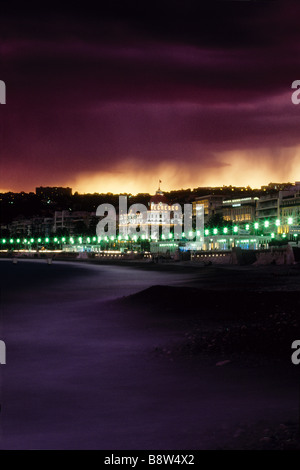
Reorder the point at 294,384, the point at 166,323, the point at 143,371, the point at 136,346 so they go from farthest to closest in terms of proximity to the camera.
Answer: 1. the point at 166,323
2. the point at 136,346
3. the point at 143,371
4. the point at 294,384

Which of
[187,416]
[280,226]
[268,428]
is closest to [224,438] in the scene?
[268,428]

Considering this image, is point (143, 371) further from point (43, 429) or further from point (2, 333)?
point (2, 333)

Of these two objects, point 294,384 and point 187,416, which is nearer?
point 187,416

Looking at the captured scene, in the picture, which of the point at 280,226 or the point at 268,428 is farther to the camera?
the point at 280,226

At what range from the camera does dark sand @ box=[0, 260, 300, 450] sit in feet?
33.7

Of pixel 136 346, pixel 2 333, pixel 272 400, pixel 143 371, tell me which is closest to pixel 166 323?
pixel 136 346

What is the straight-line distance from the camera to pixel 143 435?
10.2 metres

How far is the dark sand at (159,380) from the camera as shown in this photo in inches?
404

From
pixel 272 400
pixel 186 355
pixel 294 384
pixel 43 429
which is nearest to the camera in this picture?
pixel 43 429

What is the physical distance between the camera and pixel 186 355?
56.6 ft

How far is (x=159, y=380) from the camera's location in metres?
14.4

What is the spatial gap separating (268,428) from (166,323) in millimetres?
14064

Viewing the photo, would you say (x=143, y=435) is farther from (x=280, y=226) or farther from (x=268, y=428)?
(x=280, y=226)

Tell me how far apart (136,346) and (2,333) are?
741 centimetres
